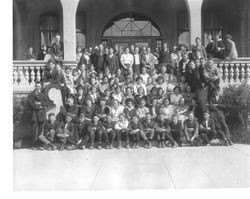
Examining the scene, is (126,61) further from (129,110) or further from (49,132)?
(49,132)

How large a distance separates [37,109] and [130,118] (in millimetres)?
2720

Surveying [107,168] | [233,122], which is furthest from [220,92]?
[107,168]

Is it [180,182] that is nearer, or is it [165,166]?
[180,182]

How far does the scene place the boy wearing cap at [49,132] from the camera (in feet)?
40.8

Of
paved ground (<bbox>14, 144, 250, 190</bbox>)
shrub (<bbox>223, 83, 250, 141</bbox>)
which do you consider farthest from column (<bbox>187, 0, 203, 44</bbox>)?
paved ground (<bbox>14, 144, 250, 190</bbox>)

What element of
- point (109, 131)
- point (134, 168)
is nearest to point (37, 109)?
point (109, 131)

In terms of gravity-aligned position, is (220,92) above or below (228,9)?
below

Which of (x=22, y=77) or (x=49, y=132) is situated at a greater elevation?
(x=22, y=77)

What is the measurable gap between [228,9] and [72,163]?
12122mm

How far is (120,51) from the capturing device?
15.2 m

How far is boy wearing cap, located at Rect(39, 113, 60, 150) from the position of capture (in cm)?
1244

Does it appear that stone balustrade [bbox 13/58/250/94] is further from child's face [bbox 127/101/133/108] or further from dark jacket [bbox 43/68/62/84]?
child's face [bbox 127/101/133/108]

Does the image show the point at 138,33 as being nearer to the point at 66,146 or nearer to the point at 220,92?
the point at 220,92

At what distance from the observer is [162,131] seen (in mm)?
12445
